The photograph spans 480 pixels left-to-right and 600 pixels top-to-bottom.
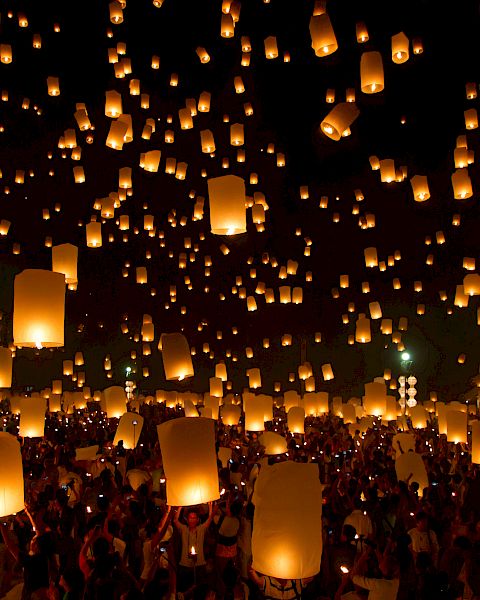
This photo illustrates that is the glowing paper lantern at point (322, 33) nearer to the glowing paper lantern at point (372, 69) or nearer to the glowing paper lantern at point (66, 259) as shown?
the glowing paper lantern at point (372, 69)

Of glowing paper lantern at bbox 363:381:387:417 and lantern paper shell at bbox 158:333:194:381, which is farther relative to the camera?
glowing paper lantern at bbox 363:381:387:417

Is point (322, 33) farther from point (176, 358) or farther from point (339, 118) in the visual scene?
point (176, 358)

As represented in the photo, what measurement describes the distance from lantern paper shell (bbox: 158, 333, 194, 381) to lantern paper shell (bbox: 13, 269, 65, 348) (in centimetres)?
174

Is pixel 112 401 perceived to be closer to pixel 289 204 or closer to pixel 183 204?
pixel 183 204

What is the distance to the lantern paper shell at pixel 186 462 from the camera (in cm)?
391

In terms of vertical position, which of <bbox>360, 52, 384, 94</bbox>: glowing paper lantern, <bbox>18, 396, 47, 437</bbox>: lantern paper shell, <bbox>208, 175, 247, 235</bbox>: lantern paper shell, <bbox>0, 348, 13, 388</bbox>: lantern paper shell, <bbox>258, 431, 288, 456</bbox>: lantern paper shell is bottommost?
<bbox>258, 431, 288, 456</bbox>: lantern paper shell

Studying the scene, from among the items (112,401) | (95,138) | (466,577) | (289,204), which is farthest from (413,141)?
(466,577)

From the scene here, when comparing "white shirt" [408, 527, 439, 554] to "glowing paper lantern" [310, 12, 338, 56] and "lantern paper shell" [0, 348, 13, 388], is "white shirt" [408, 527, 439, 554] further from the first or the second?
"lantern paper shell" [0, 348, 13, 388]

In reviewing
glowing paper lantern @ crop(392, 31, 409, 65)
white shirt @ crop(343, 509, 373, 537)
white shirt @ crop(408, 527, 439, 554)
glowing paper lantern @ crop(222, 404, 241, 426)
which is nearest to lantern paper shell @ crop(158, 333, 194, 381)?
white shirt @ crop(343, 509, 373, 537)

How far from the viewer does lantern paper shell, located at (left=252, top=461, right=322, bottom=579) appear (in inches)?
131

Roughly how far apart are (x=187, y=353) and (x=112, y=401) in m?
5.57

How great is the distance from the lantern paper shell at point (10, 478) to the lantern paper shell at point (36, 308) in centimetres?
67

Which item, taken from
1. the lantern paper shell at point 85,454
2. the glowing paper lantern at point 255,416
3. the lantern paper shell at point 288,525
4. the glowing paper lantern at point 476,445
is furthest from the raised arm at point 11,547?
the glowing paper lantern at point 255,416

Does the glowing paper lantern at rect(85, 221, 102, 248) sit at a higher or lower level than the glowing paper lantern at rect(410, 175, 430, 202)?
lower
